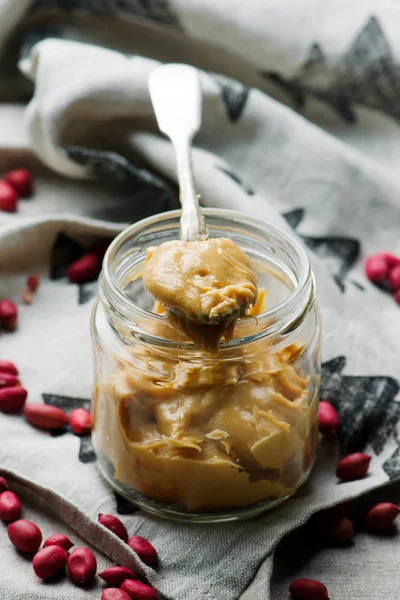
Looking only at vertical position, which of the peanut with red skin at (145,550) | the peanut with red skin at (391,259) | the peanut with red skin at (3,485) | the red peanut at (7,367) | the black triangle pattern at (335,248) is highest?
the peanut with red skin at (391,259)

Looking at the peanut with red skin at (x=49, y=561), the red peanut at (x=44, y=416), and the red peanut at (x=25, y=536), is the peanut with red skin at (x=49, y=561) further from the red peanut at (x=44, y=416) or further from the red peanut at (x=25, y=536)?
the red peanut at (x=44, y=416)

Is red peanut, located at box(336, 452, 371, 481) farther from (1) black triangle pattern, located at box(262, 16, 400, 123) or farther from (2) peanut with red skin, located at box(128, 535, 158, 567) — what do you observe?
(1) black triangle pattern, located at box(262, 16, 400, 123)

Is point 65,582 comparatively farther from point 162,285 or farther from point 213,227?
point 213,227

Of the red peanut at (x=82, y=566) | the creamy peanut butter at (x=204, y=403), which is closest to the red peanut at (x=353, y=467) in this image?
the creamy peanut butter at (x=204, y=403)

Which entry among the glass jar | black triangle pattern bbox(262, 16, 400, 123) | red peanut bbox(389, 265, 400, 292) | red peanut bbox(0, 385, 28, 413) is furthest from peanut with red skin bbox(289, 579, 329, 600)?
black triangle pattern bbox(262, 16, 400, 123)

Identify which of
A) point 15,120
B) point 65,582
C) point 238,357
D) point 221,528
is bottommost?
point 15,120

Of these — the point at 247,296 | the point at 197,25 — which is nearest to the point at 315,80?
the point at 197,25

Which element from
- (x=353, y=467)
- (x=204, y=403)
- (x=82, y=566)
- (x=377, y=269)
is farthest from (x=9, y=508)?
(x=377, y=269)
